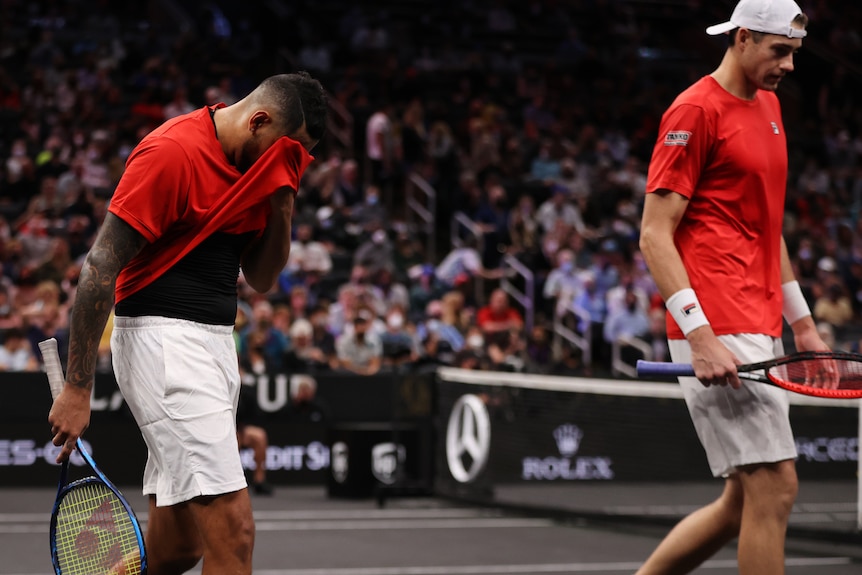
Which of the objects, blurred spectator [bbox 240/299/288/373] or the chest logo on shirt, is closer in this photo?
the chest logo on shirt

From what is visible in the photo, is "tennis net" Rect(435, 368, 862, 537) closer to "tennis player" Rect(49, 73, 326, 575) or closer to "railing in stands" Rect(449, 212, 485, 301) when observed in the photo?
"railing in stands" Rect(449, 212, 485, 301)

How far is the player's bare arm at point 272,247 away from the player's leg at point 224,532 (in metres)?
0.72

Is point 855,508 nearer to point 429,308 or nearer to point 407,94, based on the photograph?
point 429,308

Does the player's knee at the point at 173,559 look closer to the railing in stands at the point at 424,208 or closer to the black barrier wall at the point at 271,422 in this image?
the black barrier wall at the point at 271,422

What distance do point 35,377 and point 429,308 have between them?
5122 mm

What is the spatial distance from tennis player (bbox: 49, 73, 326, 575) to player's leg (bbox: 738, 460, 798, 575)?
155 cm

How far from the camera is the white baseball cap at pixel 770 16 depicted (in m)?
4.17

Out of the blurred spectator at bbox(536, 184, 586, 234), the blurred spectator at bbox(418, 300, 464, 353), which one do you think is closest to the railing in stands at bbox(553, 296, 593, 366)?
the blurred spectator at bbox(418, 300, 464, 353)

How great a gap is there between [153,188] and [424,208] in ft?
50.6

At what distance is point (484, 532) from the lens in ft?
29.3

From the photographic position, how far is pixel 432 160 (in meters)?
19.2

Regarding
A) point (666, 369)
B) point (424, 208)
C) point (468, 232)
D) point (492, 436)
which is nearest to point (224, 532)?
point (666, 369)

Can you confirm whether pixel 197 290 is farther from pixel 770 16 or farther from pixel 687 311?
pixel 770 16

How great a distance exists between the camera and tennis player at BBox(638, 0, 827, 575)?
13.4 ft
